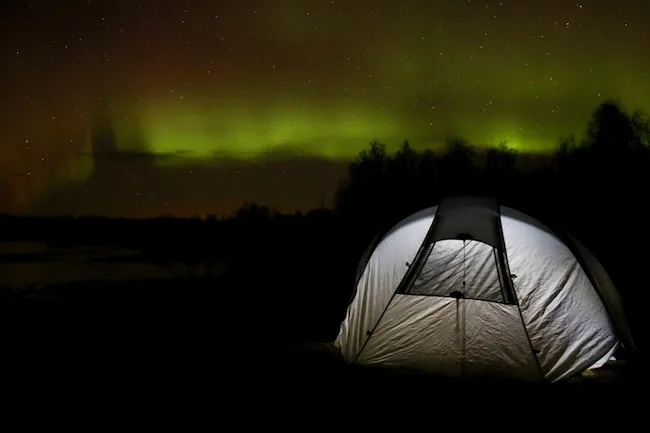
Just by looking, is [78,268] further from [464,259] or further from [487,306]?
[487,306]

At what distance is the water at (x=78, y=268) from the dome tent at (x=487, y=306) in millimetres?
18883

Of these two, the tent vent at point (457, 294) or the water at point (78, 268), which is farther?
the water at point (78, 268)

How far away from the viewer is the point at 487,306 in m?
8.43

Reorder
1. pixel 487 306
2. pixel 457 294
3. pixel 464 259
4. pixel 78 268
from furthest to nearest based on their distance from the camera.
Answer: pixel 78 268, pixel 464 259, pixel 457 294, pixel 487 306

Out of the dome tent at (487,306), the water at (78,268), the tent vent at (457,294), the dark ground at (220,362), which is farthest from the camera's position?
the water at (78,268)

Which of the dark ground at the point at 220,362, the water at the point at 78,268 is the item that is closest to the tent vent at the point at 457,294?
the dark ground at the point at 220,362

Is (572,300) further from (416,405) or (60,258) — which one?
(60,258)

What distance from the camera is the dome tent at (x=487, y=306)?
323 inches

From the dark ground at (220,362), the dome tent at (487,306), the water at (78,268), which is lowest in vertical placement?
the water at (78,268)

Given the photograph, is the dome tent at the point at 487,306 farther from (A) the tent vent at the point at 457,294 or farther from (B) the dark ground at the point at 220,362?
(B) the dark ground at the point at 220,362

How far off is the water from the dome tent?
18883mm

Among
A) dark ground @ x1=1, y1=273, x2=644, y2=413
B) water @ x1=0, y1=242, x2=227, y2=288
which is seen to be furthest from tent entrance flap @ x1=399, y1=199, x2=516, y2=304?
water @ x1=0, y1=242, x2=227, y2=288

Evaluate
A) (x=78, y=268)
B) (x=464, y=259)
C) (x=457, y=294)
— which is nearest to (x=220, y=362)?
(x=457, y=294)

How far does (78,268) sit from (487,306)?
103ft
